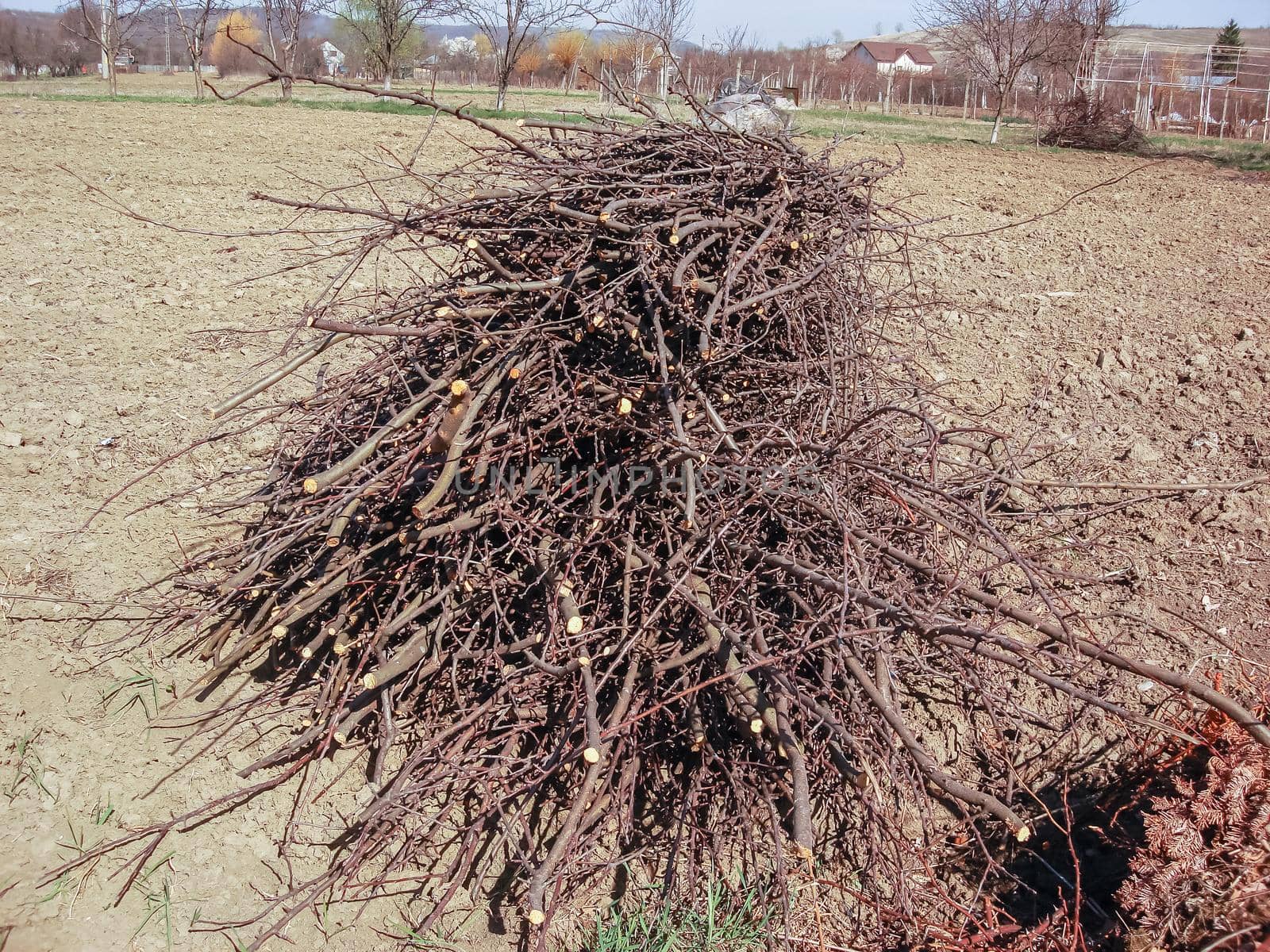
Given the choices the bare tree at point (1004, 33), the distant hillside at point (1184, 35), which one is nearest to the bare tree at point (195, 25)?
the bare tree at point (1004, 33)

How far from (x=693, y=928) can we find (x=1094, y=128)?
60.0ft

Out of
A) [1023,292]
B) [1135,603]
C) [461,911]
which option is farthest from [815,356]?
[1023,292]

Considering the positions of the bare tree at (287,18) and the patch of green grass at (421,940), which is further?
the bare tree at (287,18)

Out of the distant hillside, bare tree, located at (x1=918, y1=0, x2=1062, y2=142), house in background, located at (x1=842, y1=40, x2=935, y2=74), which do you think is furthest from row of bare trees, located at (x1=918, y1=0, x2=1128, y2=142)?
house in background, located at (x1=842, y1=40, x2=935, y2=74)

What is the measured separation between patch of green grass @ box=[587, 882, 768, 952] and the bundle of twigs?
96 millimetres

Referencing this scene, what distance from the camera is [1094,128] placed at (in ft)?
55.6

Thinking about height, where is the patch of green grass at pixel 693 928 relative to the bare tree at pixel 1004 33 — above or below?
below

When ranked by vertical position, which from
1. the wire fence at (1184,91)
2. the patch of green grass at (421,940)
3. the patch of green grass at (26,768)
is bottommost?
the patch of green grass at (421,940)

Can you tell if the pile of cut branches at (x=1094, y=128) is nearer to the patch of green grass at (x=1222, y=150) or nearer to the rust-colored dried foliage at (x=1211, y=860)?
the patch of green grass at (x=1222, y=150)

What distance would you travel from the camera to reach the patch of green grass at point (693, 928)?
95.9 inches

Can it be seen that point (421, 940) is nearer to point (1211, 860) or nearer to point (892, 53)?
point (1211, 860)

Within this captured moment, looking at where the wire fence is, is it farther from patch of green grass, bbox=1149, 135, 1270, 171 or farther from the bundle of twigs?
the bundle of twigs

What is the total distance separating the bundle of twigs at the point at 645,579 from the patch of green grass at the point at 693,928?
0.10m

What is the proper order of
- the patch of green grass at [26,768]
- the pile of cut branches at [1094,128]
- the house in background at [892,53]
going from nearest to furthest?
1. the patch of green grass at [26,768]
2. the pile of cut branches at [1094,128]
3. the house in background at [892,53]
